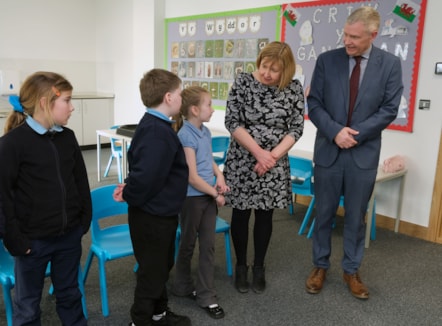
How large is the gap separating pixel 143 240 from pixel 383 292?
1.49 metres

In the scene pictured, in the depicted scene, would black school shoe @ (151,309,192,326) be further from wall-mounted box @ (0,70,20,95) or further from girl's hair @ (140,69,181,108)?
wall-mounted box @ (0,70,20,95)

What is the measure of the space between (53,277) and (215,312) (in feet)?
2.65

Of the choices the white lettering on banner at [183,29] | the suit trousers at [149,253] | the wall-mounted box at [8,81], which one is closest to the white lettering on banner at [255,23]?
the white lettering on banner at [183,29]

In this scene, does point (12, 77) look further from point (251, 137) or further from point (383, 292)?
point (383, 292)

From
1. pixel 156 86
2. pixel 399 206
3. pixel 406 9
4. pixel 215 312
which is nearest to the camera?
pixel 156 86

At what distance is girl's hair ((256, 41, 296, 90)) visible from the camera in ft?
6.86

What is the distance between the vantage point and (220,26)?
467cm

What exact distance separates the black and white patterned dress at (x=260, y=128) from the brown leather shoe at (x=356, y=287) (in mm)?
604

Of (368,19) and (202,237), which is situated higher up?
(368,19)

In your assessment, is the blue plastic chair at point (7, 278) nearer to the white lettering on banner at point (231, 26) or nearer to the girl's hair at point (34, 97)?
the girl's hair at point (34, 97)

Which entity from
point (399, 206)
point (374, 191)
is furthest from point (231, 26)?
point (399, 206)

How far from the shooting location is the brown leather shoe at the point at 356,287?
236 cm

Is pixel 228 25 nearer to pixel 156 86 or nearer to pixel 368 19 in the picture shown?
pixel 368 19

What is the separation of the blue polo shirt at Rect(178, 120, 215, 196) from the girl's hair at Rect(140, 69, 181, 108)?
294 millimetres
